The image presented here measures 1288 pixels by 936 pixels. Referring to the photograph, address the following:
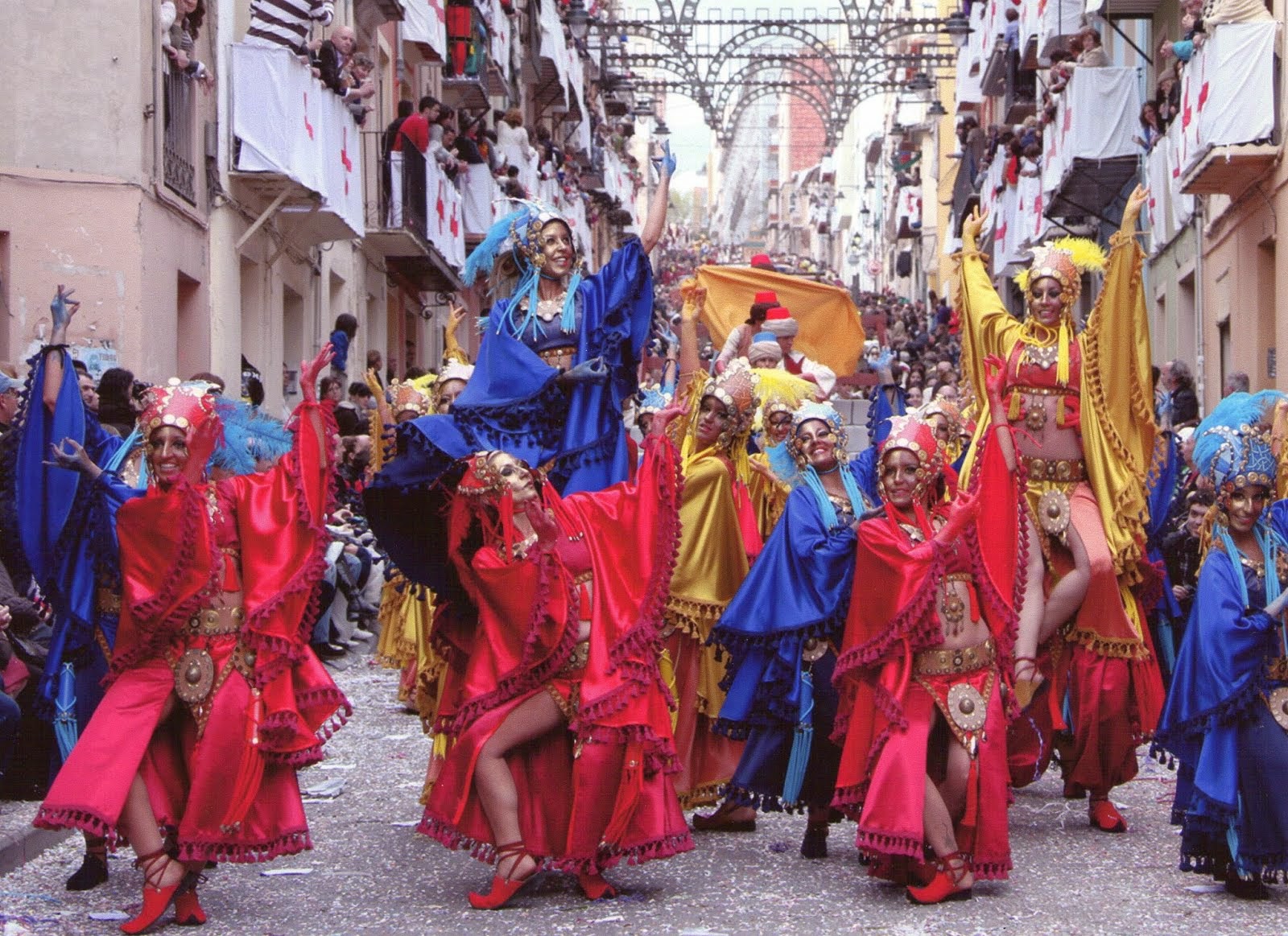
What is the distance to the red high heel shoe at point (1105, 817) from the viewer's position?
865cm

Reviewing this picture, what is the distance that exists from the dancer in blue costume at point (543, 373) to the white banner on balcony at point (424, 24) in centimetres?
2075

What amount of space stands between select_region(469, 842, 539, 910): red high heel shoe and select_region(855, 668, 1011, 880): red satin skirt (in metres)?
1.12

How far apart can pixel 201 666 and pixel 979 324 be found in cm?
410

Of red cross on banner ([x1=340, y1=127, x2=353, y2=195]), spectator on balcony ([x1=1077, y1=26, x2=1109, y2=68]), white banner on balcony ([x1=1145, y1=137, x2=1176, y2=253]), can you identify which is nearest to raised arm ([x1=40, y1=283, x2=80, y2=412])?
red cross on banner ([x1=340, y1=127, x2=353, y2=195])

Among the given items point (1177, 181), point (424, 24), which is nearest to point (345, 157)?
point (424, 24)

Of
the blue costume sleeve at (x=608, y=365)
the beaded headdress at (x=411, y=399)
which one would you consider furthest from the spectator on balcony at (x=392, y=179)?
the blue costume sleeve at (x=608, y=365)

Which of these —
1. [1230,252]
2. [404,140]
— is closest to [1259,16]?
[1230,252]

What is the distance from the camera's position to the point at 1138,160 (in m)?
26.1

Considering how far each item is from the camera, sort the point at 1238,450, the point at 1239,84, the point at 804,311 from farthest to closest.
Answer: the point at 1239,84
the point at 804,311
the point at 1238,450

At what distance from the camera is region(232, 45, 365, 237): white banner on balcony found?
19656mm

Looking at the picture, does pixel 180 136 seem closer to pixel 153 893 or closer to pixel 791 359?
pixel 791 359

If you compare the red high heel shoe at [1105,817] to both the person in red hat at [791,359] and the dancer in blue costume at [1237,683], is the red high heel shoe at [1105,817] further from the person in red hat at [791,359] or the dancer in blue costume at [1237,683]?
the person in red hat at [791,359]

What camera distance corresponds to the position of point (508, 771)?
7.26 meters

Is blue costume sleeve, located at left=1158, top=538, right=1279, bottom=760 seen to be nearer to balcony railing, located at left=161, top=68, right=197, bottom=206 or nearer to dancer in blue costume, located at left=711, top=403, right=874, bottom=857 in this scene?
dancer in blue costume, located at left=711, top=403, right=874, bottom=857
